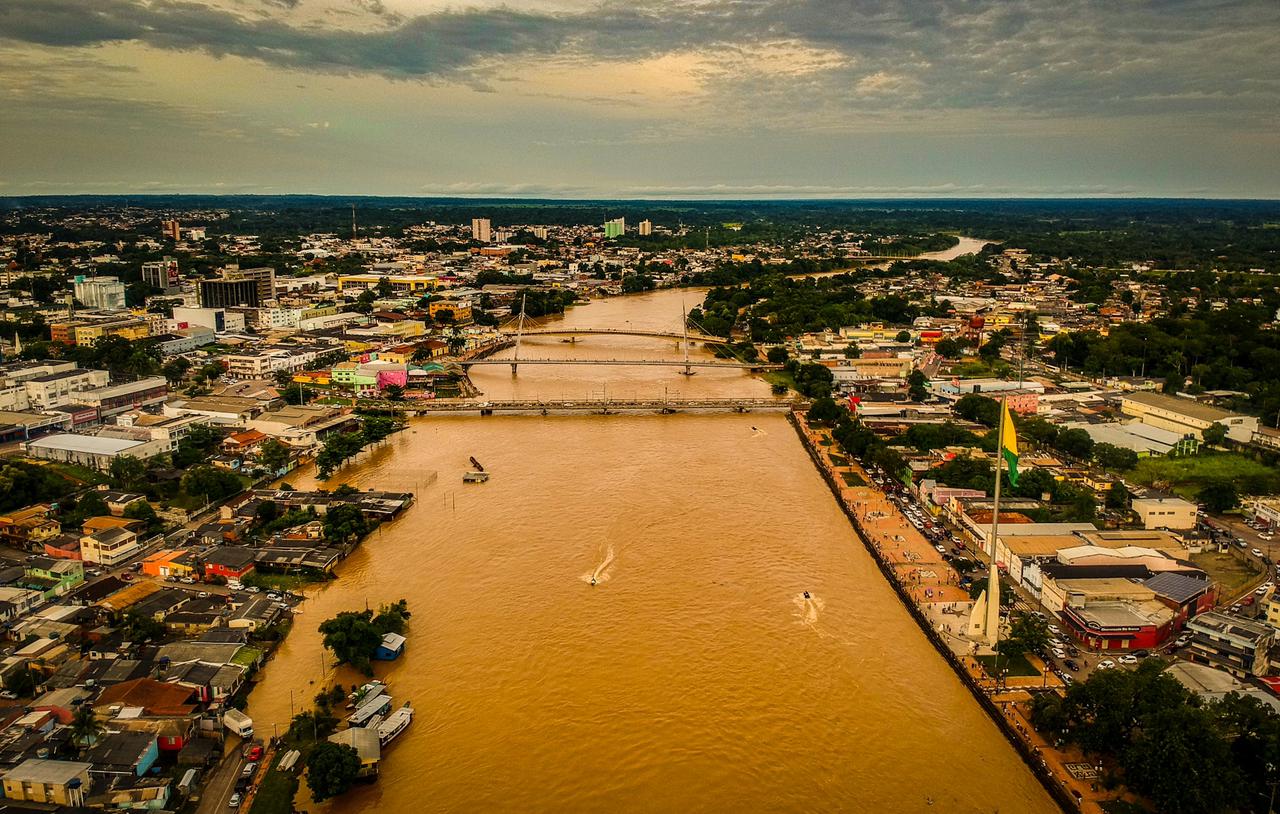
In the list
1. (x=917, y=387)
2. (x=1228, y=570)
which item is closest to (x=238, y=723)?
(x=1228, y=570)

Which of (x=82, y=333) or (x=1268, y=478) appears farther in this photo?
(x=82, y=333)

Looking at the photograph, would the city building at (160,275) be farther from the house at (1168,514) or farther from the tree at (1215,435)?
the tree at (1215,435)

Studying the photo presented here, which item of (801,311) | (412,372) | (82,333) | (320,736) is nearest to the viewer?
(320,736)

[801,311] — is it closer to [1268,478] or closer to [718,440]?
Answer: [718,440]

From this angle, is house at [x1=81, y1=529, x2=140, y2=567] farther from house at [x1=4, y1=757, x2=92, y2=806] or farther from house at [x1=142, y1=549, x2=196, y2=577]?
house at [x1=4, y1=757, x2=92, y2=806]

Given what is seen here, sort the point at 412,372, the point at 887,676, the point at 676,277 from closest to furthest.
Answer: the point at 887,676
the point at 412,372
the point at 676,277

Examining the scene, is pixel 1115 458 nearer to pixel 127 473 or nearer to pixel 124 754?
pixel 124 754

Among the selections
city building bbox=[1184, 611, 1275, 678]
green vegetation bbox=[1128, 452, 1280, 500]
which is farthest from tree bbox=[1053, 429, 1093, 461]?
city building bbox=[1184, 611, 1275, 678]

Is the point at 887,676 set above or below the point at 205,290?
below

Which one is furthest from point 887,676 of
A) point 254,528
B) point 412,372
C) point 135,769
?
point 412,372
